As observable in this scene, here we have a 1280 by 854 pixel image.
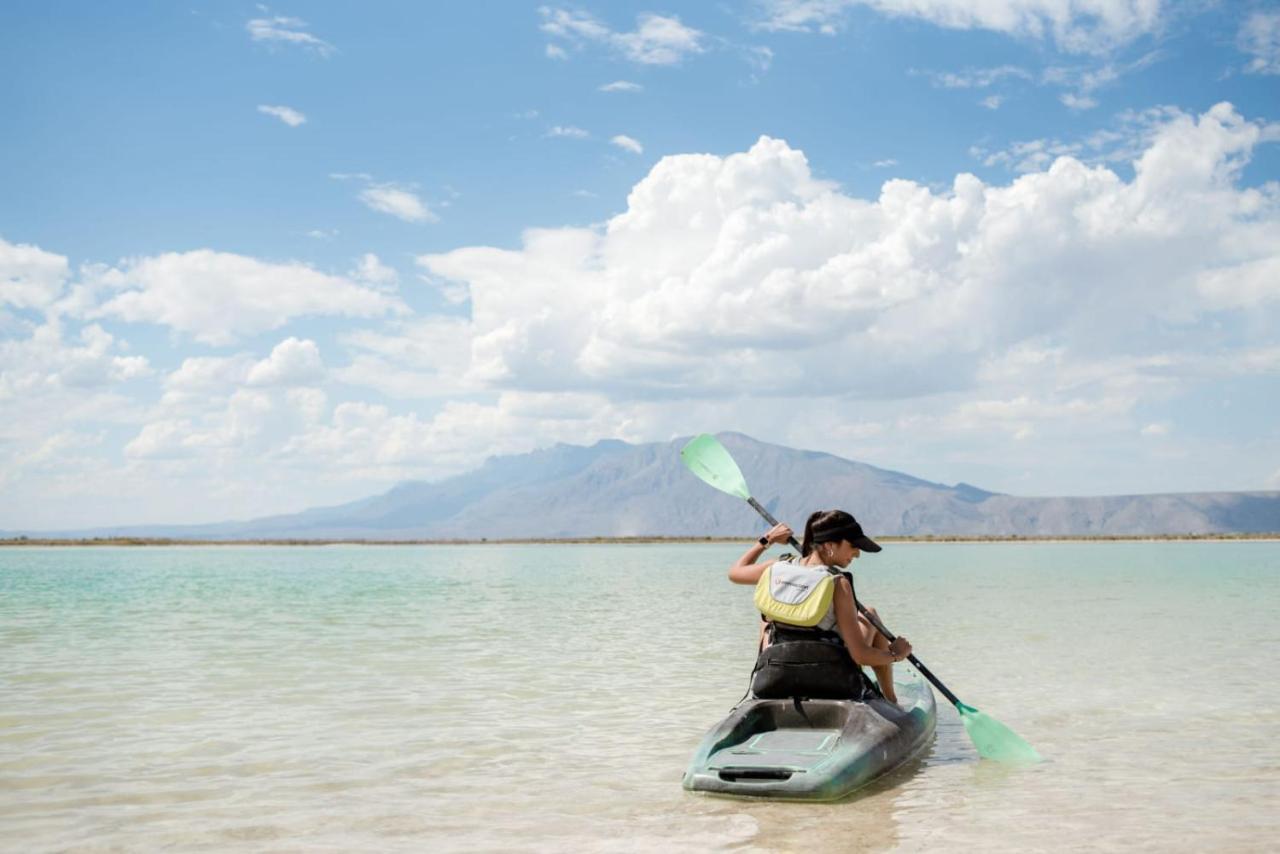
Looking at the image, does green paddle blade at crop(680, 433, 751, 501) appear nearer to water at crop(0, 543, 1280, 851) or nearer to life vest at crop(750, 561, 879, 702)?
water at crop(0, 543, 1280, 851)

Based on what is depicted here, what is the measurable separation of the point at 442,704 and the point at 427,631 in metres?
9.67

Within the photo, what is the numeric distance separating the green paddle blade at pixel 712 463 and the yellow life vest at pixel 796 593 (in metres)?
3.98

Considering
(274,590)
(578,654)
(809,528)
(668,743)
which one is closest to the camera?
(809,528)

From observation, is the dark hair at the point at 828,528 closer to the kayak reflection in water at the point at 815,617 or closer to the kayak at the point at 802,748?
the kayak reflection in water at the point at 815,617

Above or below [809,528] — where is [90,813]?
below

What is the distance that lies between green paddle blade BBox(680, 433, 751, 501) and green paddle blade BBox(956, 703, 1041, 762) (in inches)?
148

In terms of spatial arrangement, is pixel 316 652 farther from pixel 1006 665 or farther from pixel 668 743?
pixel 1006 665

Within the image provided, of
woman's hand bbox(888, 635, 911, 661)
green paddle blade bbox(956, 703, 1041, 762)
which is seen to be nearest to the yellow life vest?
woman's hand bbox(888, 635, 911, 661)

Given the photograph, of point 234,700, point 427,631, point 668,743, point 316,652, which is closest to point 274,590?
point 427,631

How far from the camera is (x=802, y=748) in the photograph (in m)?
8.39

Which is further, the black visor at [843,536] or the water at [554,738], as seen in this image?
the black visor at [843,536]

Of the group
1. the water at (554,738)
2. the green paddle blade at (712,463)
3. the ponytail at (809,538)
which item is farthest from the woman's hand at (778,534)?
the green paddle blade at (712,463)

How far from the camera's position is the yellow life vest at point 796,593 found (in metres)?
8.48

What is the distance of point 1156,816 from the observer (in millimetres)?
7805
